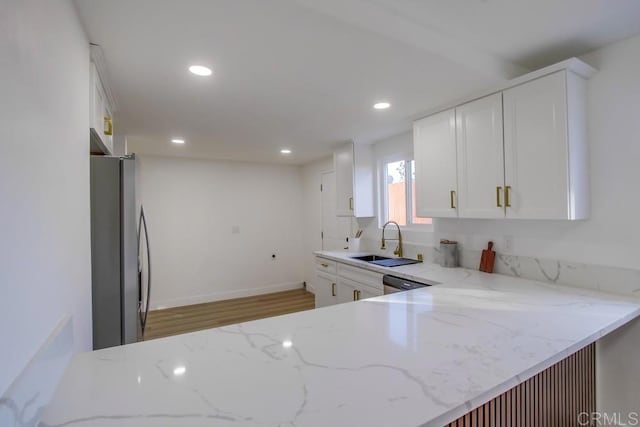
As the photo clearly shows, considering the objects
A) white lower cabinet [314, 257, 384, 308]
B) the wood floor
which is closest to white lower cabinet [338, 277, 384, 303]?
white lower cabinet [314, 257, 384, 308]

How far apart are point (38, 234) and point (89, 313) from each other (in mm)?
750

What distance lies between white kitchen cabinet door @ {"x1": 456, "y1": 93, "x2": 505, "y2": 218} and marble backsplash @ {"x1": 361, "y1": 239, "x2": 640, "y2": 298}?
17.5 inches

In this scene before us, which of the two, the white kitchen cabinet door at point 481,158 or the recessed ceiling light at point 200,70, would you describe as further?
the white kitchen cabinet door at point 481,158

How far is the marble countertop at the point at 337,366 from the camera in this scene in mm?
778

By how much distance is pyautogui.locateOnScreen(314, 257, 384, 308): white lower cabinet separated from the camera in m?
2.90

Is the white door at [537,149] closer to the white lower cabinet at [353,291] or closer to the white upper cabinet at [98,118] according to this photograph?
the white lower cabinet at [353,291]

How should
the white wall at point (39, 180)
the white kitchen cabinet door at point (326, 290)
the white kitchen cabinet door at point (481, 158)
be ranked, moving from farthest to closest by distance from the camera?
the white kitchen cabinet door at point (326, 290), the white kitchen cabinet door at point (481, 158), the white wall at point (39, 180)

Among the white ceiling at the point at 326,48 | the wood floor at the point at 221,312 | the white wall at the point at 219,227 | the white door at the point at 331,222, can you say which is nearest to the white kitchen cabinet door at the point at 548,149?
the white ceiling at the point at 326,48

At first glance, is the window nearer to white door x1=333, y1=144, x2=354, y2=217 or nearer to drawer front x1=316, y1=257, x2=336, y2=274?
white door x1=333, y1=144, x2=354, y2=217

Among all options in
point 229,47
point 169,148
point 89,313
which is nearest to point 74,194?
point 89,313

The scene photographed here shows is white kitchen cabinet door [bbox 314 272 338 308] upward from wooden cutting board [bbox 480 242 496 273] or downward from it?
downward

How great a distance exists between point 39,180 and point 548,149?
2368 millimetres

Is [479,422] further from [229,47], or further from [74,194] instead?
[229,47]

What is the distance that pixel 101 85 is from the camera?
188cm
